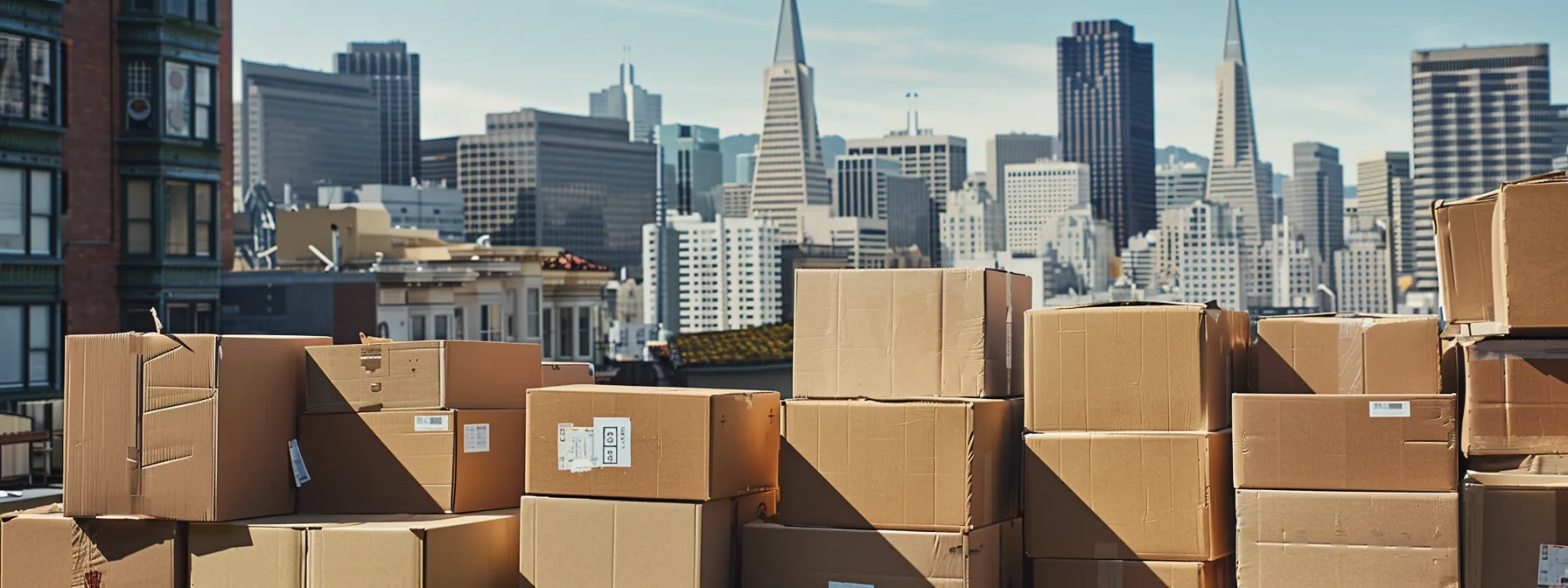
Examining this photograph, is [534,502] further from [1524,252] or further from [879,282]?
[1524,252]

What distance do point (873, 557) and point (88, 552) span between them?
3534mm

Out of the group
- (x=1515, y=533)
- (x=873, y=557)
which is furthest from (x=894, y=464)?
(x=1515, y=533)

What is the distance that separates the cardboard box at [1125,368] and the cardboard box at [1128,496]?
0.07 m

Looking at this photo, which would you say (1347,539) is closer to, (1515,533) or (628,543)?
(1515,533)

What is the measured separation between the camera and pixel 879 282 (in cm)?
697

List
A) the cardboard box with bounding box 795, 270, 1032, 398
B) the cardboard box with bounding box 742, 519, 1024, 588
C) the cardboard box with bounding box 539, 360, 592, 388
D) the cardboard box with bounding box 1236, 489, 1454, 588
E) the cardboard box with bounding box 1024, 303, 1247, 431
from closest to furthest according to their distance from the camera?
the cardboard box with bounding box 1236, 489, 1454, 588 < the cardboard box with bounding box 742, 519, 1024, 588 < the cardboard box with bounding box 1024, 303, 1247, 431 < the cardboard box with bounding box 795, 270, 1032, 398 < the cardboard box with bounding box 539, 360, 592, 388

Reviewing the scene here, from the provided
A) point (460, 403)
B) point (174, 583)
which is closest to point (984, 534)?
point (460, 403)

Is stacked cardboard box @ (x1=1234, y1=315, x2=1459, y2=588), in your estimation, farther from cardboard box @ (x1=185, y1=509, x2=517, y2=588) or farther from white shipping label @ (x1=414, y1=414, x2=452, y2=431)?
white shipping label @ (x1=414, y1=414, x2=452, y2=431)

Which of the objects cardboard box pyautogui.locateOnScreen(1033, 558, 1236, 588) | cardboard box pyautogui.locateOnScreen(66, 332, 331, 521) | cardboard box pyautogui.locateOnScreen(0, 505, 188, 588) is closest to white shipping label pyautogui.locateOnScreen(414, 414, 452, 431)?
cardboard box pyautogui.locateOnScreen(66, 332, 331, 521)

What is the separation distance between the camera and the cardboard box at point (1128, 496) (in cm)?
657

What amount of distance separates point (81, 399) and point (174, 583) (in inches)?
36.1

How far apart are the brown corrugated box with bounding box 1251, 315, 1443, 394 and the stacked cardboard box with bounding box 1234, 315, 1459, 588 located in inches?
12.5

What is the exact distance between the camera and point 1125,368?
6703 mm

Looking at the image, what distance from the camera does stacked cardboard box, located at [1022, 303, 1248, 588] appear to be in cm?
659
